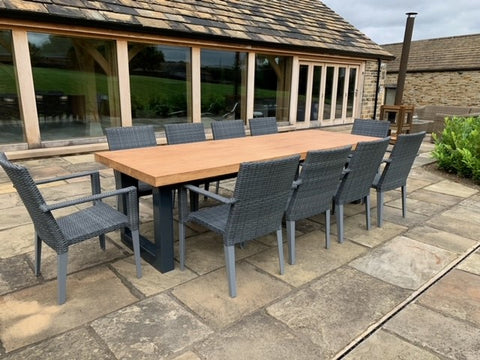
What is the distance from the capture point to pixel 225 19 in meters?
7.86

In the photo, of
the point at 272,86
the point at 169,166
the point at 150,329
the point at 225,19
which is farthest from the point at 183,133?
the point at 272,86

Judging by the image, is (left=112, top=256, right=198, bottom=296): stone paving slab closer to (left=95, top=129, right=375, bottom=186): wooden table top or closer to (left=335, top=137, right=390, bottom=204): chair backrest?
(left=95, top=129, right=375, bottom=186): wooden table top

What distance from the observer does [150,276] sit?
2482mm

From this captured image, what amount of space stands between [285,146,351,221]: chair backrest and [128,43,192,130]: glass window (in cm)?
510

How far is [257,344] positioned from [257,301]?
399 mm

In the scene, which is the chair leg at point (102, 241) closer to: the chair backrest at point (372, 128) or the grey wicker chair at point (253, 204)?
the grey wicker chair at point (253, 204)

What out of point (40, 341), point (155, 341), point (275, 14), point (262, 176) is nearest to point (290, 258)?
point (262, 176)

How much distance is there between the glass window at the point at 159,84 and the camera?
677 cm

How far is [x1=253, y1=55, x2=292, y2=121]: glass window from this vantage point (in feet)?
28.6

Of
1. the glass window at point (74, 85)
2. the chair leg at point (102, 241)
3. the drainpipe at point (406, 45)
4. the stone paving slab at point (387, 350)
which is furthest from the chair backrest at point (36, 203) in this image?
the drainpipe at point (406, 45)

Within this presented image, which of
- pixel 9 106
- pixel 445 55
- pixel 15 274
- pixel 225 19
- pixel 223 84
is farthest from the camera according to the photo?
pixel 445 55

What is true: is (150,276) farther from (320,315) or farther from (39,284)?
(320,315)

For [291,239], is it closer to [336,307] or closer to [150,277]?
[336,307]

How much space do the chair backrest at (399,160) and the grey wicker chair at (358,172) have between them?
0.23 m
